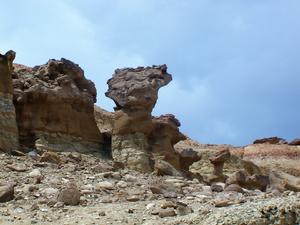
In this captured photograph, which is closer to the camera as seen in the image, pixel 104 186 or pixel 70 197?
pixel 70 197

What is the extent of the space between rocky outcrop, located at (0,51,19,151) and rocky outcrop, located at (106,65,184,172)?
298 centimetres

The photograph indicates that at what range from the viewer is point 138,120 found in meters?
16.6

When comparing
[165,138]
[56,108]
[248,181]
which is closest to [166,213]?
[56,108]

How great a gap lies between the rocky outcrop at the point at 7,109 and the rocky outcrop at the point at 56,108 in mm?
608

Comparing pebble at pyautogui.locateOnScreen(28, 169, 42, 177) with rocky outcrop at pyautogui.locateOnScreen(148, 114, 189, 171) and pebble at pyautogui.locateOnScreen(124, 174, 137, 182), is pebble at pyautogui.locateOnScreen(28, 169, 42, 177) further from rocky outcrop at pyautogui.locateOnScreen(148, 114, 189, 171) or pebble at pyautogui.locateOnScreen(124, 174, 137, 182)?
rocky outcrop at pyautogui.locateOnScreen(148, 114, 189, 171)

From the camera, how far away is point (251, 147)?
4488 centimetres

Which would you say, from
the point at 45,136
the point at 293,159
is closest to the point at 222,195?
the point at 45,136

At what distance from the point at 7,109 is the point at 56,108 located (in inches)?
67.7

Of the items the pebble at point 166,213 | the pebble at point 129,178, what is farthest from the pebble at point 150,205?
the pebble at point 129,178

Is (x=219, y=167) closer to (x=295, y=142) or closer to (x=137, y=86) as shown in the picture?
(x=137, y=86)

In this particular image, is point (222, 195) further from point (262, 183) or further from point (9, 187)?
point (262, 183)

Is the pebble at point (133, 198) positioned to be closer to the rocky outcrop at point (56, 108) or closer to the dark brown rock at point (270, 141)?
the rocky outcrop at point (56, 108)

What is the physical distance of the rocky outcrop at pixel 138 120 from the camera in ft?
52.9

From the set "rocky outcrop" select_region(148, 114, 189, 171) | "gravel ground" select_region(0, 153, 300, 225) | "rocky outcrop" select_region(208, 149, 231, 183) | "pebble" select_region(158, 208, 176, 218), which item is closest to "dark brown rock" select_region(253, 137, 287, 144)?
"rocky outcrop" select_region(208, 149, 231, 183)
